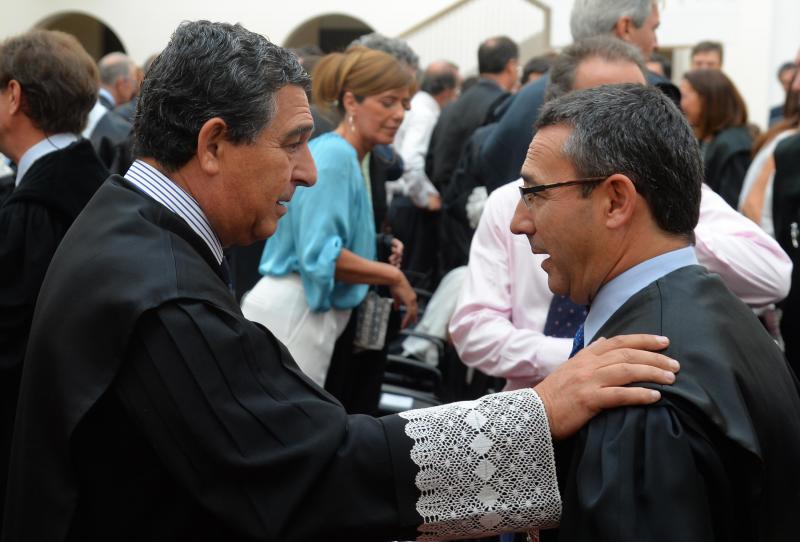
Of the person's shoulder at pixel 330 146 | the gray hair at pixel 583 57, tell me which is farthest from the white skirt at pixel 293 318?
the gray hair at pixel 583 57

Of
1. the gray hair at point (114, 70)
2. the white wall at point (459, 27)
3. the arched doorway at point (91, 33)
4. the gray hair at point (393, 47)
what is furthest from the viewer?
the arched doorway at point (91, 33)

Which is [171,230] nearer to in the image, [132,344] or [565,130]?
[132,344]

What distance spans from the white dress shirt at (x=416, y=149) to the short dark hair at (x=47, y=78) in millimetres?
4563

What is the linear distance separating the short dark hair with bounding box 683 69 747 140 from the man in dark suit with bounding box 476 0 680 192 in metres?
2.59

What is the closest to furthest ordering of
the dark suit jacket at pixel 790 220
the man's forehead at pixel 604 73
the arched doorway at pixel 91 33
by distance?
the man's forehead at pixel 604 73
the dark suit jacket at pixel 790 220
the arched doorway at pixel 91 33

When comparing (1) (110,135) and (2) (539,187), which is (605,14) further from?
(1) (110,135)

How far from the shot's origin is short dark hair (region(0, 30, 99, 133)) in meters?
3.85

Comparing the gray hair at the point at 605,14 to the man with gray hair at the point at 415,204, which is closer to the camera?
the gray hair at the point at 605,14

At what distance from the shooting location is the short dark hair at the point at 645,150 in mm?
2045

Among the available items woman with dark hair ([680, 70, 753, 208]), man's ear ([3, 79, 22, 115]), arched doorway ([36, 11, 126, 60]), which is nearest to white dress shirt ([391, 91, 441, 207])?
woman with dark hair ([680, 70, 753, 208])

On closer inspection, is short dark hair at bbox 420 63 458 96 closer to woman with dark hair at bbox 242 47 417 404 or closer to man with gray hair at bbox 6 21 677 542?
woman with dark hair at bbox 242 47 417 404

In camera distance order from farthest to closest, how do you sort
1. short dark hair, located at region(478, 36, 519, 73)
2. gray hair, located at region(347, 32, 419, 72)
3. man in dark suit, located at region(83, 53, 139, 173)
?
short dark hair, located at region(478, 36, 519, 73) → gray hair, located at region(347, 32, 419, 72) → man in dark suit, located at region(83, 53, 139, 173)

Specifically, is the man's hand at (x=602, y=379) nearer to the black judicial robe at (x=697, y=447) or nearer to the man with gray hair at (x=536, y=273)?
the black judicial robe at (x=697, y=447)

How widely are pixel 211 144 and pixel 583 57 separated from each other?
5.28 feet
